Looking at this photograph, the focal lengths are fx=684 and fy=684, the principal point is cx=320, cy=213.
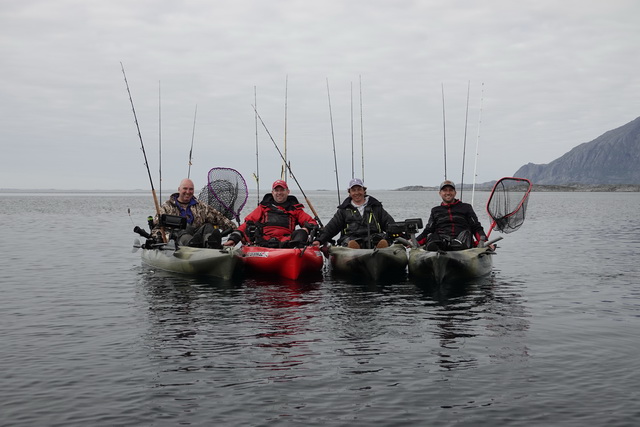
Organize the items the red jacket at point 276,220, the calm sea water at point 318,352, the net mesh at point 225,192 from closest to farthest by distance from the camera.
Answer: the calm sea water at point 318,352 < the red jacket at point 276,220 < the net mesh at point 225,192

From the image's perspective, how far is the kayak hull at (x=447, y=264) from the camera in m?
13.8

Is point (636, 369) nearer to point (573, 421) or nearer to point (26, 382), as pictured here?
point (573, 421)

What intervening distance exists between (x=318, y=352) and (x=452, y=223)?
23.6 feet

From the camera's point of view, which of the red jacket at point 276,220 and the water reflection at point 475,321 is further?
the red jacket at point 276,220

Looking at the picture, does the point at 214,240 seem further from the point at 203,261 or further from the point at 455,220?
the point at 455,220

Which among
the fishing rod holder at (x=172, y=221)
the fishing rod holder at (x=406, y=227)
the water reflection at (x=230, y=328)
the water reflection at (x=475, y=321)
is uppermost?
the fishing rod holder at (x=172, y=221)

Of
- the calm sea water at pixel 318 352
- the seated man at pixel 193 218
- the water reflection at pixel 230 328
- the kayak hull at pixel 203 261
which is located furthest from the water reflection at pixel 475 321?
the seated man at pixel 193 218

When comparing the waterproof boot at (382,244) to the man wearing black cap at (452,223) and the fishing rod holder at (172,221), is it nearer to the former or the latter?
the man wearing black cap at (452,223)

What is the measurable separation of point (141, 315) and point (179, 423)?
18.2 ft

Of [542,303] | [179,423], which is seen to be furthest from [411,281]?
[179,423]

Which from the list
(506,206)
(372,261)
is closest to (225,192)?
(372,261)

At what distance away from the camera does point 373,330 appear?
33.1ft

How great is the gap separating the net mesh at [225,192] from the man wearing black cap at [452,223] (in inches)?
231

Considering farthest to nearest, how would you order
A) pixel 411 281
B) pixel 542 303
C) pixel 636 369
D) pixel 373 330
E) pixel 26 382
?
pixel 411 281 < pixel 542 303 < pixel 373 330 < pixel 636 369 < pixel 26 382
